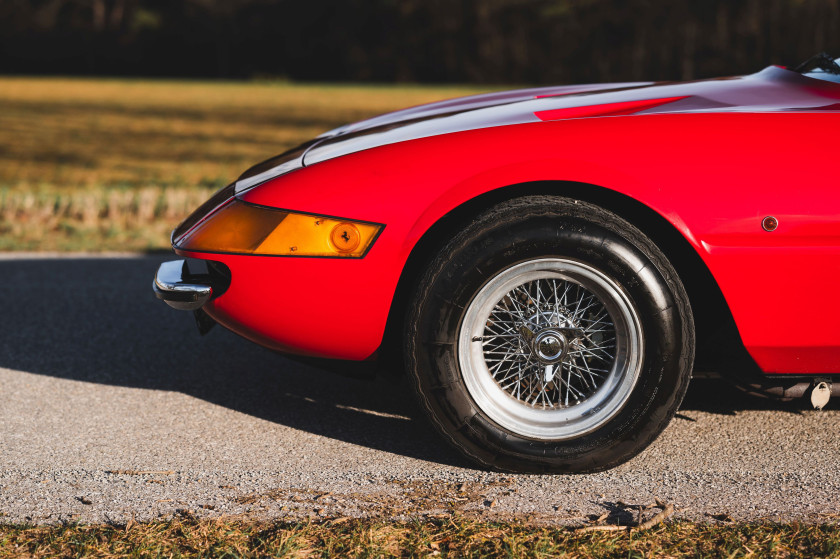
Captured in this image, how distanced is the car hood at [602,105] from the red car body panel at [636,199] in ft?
0.07

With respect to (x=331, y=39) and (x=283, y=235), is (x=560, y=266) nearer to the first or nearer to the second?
(x=283, y=235)

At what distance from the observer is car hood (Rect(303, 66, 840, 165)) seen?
272 cm

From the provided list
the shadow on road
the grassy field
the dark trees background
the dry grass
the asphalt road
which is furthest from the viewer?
the dark trees background

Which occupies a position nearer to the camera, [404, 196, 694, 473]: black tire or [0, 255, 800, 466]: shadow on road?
[404, 196, 694, 473]: black tire

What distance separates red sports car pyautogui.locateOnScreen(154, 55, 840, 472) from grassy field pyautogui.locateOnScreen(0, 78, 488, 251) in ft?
12.6

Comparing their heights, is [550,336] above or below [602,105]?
below

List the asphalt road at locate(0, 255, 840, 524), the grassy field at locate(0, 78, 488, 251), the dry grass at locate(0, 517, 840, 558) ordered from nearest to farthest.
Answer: the dry grass at locate(0, 517, 840, 558), the asphalt road at locate(0, 255, 840, 524), the grassy field at locate(0, 78, 488, 251)

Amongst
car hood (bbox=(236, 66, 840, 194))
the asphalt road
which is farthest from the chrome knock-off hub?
car hood (bbox=(236, 66, 840, 194))

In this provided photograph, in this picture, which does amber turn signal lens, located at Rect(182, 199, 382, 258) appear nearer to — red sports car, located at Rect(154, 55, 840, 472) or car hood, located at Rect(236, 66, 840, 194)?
red sports car, located at Rect(154, 55, 840, 472)

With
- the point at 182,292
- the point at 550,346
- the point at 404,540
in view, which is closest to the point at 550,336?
the point at 550,346

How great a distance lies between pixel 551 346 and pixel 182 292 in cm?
114

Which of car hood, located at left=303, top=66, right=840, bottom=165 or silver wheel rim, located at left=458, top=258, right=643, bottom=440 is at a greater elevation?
car hood, located at left=303, top=66, right=840, bottom=165

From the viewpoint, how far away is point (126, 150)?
51.4 ft

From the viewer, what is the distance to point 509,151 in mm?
A: 2590
